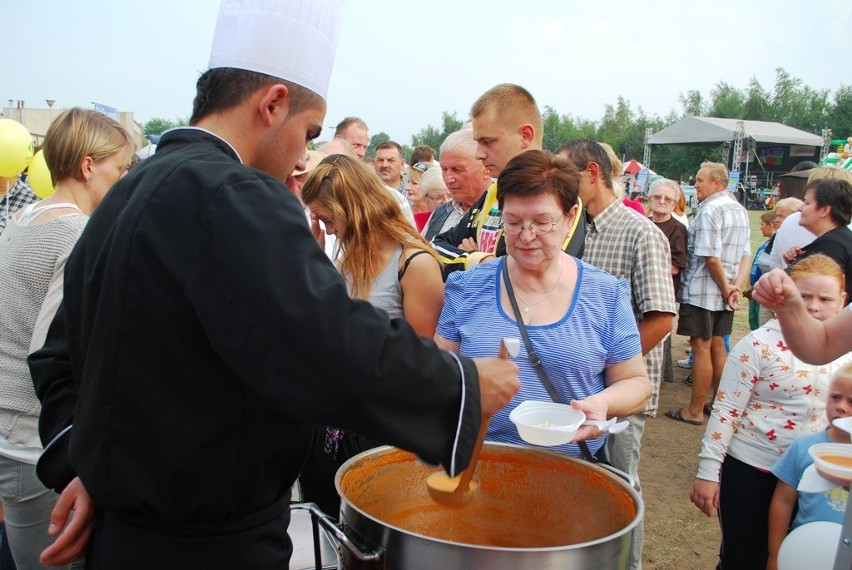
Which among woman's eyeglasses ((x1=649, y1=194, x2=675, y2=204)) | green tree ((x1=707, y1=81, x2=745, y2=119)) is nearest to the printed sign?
green tree ((x1=707, y1=81, x2=745, y2=119))

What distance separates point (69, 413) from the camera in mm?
1552

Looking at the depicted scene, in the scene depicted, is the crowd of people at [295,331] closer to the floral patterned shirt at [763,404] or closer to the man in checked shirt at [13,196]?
the floral patterned shirt at [763,404]

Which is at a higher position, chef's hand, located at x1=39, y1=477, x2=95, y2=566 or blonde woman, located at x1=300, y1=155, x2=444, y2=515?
blonde woman, located at x1=300, y1=155, x2=444, y2=515

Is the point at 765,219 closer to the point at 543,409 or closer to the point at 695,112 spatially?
the point at 543,409

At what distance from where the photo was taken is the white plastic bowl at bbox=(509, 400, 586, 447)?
6.12ft

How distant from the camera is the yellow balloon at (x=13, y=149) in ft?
14.3

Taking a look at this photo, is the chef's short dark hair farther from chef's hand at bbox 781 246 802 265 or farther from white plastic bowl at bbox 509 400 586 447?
chef's hand at bbox 781 246 802 265

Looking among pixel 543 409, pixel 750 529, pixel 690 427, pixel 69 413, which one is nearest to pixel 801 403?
pixel 750 529

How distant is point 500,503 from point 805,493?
1299mm

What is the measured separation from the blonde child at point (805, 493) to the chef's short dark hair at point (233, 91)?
2118mm

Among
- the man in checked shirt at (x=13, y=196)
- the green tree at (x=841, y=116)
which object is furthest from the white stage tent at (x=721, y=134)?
the man in checked shirt at (x=13, y=196)

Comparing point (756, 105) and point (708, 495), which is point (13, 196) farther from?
point (756, 105)

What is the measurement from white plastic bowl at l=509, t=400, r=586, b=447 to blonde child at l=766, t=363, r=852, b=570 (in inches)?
39.9

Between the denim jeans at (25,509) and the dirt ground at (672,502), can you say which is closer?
the denim jeans at (25,509)
